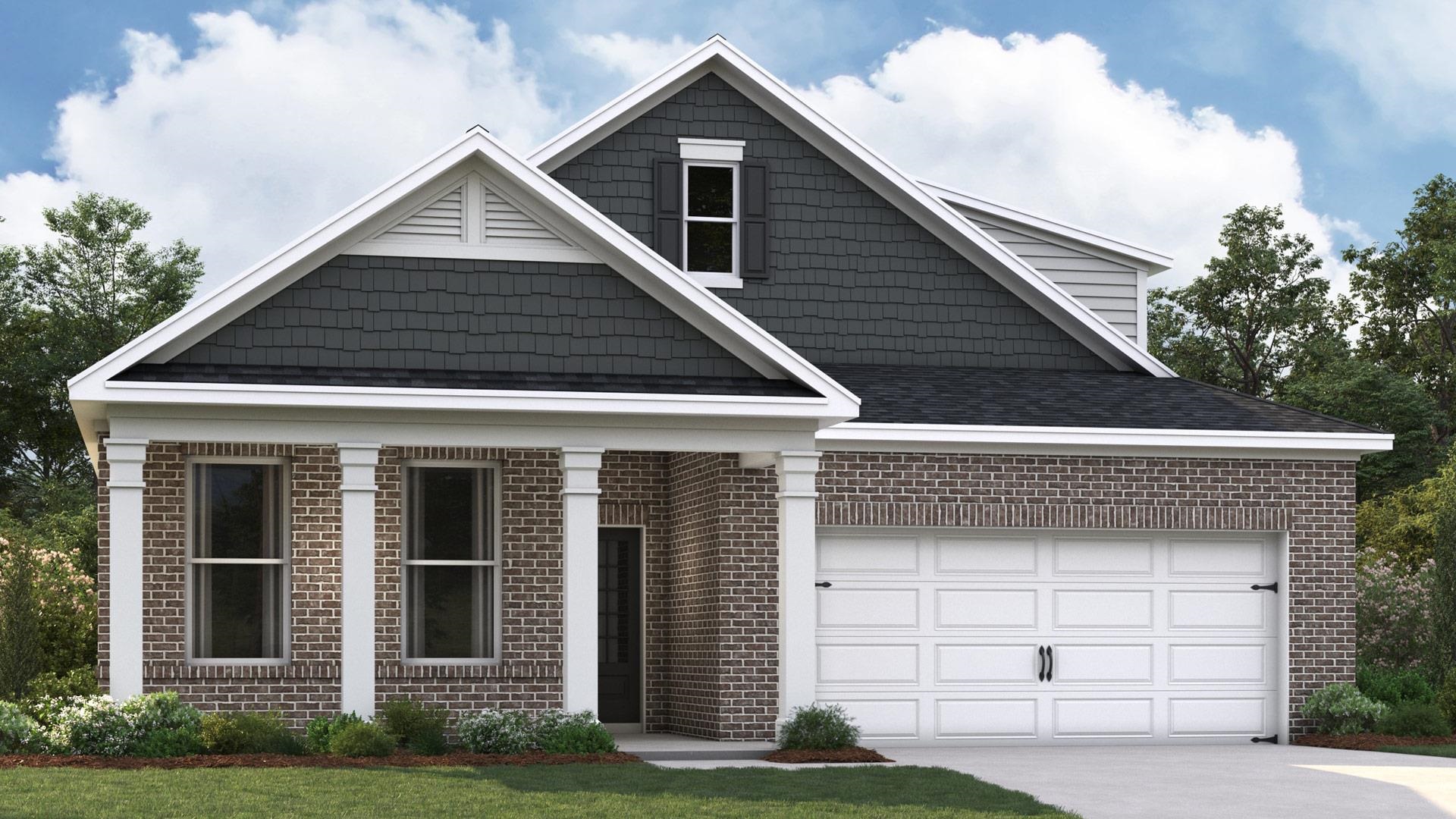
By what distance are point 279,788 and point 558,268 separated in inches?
226

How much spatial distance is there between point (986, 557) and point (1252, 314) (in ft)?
96.8

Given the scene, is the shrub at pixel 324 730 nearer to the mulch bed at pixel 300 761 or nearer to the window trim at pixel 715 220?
the mulch bed at pixel 300 761

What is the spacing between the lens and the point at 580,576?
1611 centimetres

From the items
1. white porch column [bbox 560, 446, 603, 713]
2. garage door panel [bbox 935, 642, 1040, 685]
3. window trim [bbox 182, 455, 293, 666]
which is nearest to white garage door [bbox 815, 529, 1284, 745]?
garage door panel [bbox 935, 642, 1040, 685]

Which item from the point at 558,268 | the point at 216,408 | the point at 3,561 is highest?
Answer: the point at 558,268

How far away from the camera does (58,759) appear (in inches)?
568

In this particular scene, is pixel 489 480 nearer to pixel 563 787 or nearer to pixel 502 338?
pixel 502 338

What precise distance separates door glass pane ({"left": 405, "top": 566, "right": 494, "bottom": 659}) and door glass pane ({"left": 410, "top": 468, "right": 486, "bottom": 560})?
151 millimetres

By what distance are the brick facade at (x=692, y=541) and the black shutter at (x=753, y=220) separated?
2.90 meters

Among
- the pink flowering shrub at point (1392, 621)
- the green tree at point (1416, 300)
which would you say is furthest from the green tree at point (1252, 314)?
the pink flowering shrub at point (1392, 621)

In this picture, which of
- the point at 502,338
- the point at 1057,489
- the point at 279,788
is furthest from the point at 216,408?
the point at 1057,489

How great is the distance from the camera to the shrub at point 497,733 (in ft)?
50.9

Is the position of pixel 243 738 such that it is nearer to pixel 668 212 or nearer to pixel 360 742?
pixel 360 742

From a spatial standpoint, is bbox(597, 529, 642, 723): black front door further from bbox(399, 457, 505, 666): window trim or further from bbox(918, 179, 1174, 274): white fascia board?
bbox(918, 179, 1174, 274): white fascia board
